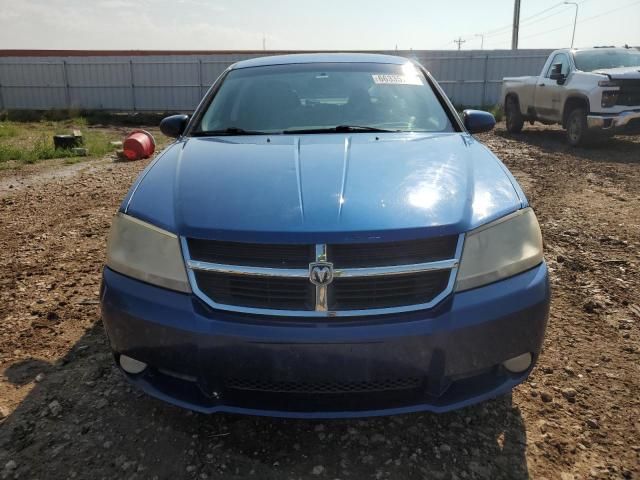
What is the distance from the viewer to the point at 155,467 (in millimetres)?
1973

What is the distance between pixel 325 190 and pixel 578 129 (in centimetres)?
913

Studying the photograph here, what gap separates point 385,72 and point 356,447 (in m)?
2.38

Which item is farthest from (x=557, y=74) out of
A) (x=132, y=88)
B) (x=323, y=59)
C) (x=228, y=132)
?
(x=132, y=88)

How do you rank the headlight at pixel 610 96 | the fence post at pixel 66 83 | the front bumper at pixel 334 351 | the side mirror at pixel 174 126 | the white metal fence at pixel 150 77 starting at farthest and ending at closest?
the fence post at pixel 66 83
the white metal fence at pixel 150 77
the headlight at pixel 610 96
the side mirror at pixel 174 126
the front bumper at pixel 334 351

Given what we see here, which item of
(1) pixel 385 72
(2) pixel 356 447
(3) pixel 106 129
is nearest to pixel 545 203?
(1) pixel 385 72

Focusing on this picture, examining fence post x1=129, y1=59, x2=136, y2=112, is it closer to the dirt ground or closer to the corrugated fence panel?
the corrugated fence panel

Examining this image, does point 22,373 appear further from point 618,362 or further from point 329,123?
point 618,362

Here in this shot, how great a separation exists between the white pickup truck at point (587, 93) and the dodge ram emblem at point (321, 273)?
29.1 ft

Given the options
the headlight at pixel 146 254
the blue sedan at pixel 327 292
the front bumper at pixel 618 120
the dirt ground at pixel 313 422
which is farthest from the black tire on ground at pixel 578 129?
the headlight at pixel 146 254

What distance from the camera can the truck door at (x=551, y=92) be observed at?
10219 millimetres

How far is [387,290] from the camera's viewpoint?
6.02 feet

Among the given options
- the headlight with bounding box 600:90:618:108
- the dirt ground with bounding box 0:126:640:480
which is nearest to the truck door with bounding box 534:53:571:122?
the headlight with bounding box 600:90:618:108

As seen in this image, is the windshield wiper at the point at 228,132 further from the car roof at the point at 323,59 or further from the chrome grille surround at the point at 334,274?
the chrome grille surround at the point at 334,274

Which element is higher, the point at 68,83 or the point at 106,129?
the point at 68,83
